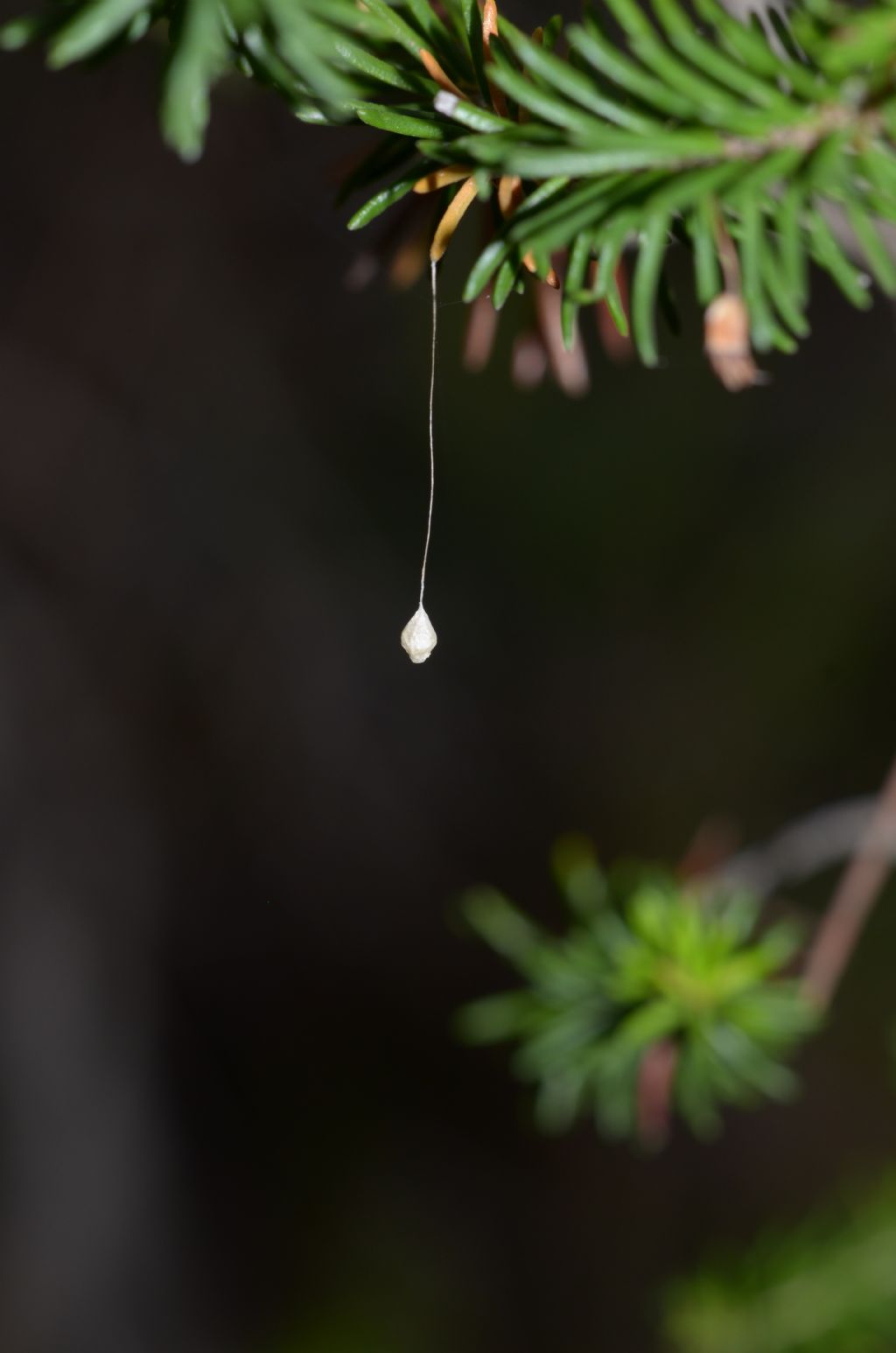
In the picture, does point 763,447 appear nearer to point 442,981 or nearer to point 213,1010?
point 442,981

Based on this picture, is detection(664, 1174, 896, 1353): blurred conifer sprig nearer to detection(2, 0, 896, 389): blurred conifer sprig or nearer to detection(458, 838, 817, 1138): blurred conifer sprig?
detection(458, 838, 817, 1138): blurred conifer sprig

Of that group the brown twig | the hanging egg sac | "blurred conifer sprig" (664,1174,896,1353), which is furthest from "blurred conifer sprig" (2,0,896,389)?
"blurred conifer sprig" (664,1174,896,1353)

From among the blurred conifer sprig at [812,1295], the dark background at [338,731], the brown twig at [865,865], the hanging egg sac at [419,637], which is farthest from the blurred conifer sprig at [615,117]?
the dark background at [338,731]

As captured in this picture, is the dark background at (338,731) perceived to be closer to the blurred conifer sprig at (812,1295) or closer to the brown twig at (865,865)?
the blurred conifer sprig at (812,1295)

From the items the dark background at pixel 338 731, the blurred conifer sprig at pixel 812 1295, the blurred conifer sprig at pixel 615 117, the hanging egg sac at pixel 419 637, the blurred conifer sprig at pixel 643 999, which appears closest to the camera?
the blurred conifer sprig at pixel 615 117

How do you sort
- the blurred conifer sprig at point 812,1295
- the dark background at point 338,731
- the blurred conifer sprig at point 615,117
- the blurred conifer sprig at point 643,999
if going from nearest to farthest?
the blurred conifer sprig at point 615,117 < the blurred conifer sprig at point 643,999 < the blurred conifer sprig at point 812,1295 < the dark background at point 338,731

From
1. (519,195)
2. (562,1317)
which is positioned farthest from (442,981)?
(519,195)
